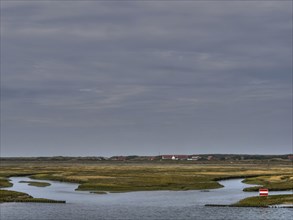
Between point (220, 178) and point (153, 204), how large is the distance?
48978 mm

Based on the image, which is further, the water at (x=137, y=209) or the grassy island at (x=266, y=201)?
the grassy island at (x=266, y=201)

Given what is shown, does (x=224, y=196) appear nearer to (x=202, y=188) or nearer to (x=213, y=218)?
(x=202, y=188)

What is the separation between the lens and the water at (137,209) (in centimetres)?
4884

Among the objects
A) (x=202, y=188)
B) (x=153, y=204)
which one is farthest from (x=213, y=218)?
(x=202, y=188)

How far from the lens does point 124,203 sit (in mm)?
58594

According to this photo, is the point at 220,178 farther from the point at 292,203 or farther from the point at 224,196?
the point at 292,203

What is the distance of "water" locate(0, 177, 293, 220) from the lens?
160ft

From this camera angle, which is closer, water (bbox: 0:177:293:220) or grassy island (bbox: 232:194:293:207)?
water (bbox: 0:177:293:220)

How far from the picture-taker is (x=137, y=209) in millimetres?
53312

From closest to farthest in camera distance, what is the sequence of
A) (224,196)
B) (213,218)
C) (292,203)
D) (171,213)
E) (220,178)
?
(213,218)
(171,213)
(292,203)
(224,196)
(220,178)

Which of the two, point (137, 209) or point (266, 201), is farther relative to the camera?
point (266, 201)

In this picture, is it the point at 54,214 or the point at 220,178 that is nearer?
the point at 54,214

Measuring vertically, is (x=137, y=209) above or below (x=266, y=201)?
below

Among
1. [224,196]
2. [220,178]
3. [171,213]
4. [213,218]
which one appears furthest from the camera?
[220,178]
